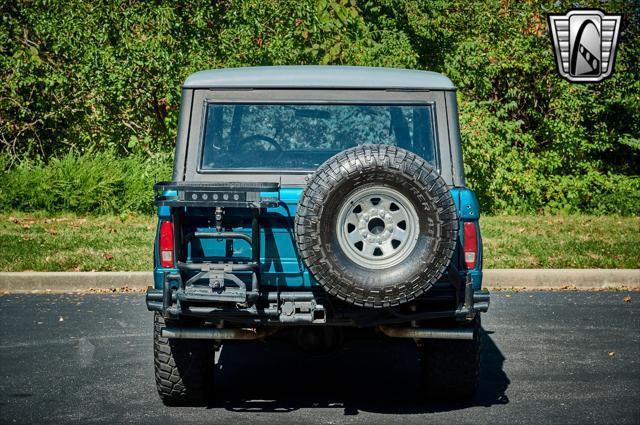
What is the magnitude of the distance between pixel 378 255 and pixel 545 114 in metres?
12.2

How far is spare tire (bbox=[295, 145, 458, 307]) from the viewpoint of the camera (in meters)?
4.93

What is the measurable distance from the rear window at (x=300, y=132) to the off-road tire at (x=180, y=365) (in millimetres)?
1064

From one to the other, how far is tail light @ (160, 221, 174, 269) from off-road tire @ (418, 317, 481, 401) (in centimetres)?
162

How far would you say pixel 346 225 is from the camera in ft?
16.4

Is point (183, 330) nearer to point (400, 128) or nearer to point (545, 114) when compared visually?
point (400, 128)

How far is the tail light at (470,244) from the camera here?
5391 millimetres

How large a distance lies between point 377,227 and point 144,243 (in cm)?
694

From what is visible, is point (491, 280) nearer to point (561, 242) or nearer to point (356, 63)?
point (561, 242)

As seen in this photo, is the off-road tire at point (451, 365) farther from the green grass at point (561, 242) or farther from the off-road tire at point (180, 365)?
the green grass at point (561, 242)

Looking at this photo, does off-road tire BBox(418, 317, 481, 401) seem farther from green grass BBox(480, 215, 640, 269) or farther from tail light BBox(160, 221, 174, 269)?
green grass BBox(480, 215, 640, 269)

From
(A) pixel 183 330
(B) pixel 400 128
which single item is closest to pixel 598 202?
(B) pixel 400 128

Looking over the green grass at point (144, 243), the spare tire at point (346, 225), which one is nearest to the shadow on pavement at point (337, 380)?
the spare tire at point (346, 225)

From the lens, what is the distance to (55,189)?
14.1 m

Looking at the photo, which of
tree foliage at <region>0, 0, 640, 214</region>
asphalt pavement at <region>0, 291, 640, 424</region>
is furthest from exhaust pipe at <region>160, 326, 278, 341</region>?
tree foliage at <region>0, 0, 640, 214</region>
